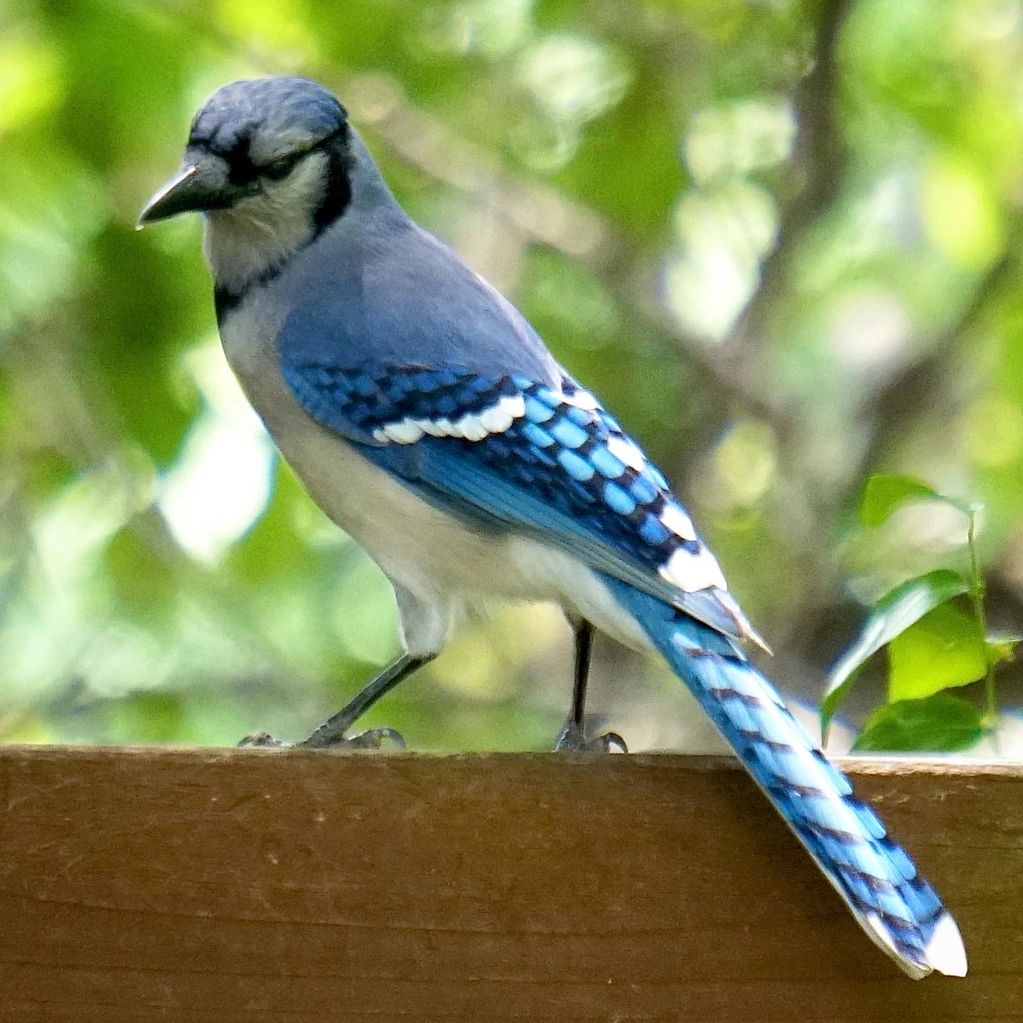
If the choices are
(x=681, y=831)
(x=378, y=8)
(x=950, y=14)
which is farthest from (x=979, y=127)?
(x=681, y=831)

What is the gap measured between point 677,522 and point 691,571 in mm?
67

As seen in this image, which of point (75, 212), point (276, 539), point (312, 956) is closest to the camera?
point (312, 956)

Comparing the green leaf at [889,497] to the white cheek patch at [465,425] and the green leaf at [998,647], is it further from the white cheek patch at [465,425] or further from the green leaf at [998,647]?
the white cheek patch at [465,425]

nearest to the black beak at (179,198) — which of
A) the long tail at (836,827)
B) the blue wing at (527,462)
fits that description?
the blue wing at (527,462)

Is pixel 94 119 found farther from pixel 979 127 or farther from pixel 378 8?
pixel 979 127

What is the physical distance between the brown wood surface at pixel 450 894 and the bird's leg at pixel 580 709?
0.39 m

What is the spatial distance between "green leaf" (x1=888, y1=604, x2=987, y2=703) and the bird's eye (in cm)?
77

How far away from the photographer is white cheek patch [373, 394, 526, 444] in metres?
1.62

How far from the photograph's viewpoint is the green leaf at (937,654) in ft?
4.54

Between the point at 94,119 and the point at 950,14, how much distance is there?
1.44 metres

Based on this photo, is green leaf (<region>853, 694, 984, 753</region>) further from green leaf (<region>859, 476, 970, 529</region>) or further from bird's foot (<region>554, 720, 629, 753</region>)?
bird's foot (<region>554, 720, 629, 753</region>)

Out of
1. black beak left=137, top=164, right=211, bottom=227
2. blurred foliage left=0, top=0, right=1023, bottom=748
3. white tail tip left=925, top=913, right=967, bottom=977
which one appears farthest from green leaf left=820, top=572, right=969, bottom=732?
blurred foliage left=0, top=0, right=1023, bottom=748

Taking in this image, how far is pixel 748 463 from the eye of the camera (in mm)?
3146


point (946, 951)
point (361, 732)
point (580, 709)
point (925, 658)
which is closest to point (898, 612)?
point (925, 658)
